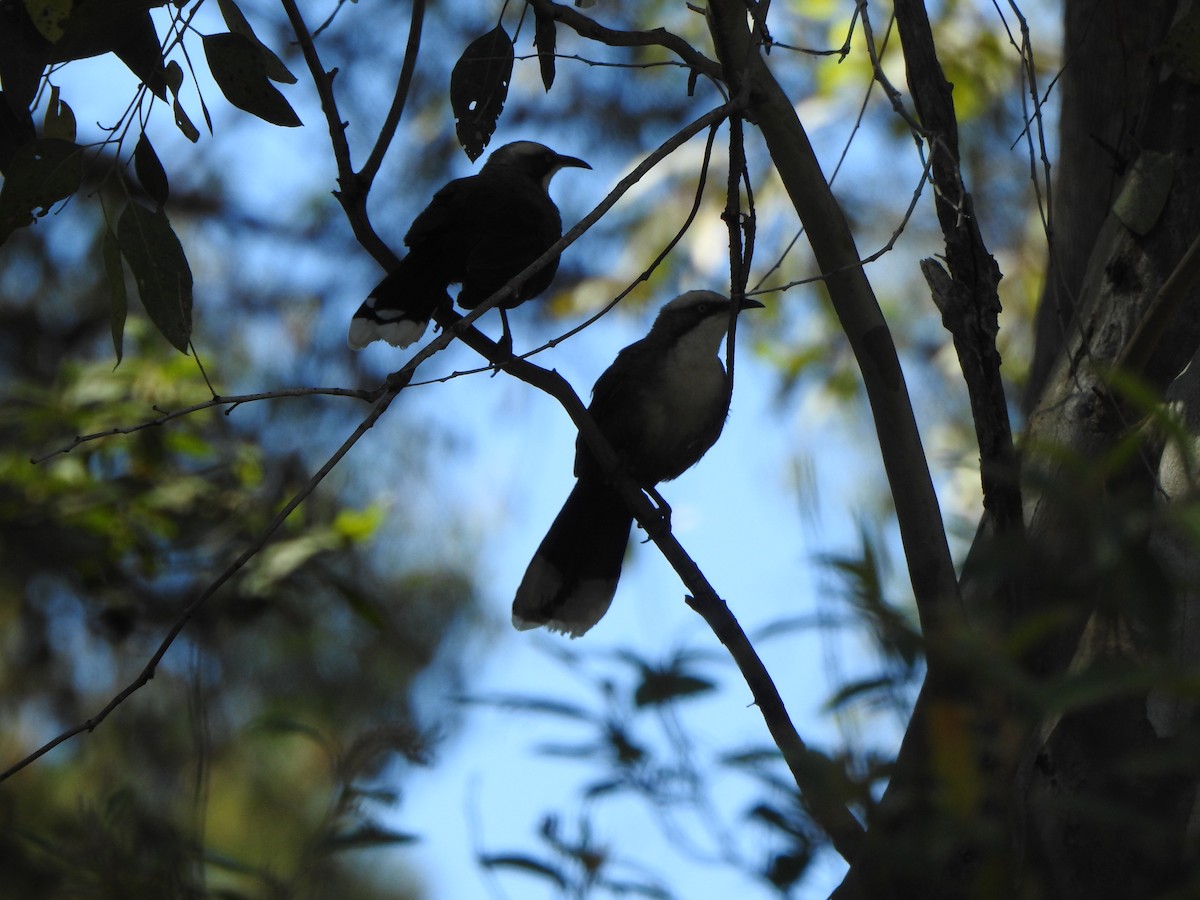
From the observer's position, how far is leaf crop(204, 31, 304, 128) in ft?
9.04

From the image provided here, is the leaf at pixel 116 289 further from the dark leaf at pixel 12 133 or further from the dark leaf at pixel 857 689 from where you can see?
the dark leaf at pixel 857 689

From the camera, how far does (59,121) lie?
2.98m

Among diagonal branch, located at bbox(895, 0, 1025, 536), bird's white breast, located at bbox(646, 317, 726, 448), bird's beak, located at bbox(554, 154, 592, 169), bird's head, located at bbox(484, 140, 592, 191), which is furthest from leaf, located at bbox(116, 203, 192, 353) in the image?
bird's beak, located at bbox(554, 154, 592, 169)

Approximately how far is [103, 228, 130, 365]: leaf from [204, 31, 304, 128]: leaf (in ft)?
1.32

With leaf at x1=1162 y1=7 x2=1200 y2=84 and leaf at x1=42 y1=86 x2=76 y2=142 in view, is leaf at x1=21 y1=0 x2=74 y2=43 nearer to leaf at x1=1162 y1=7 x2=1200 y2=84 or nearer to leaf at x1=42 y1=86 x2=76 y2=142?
leaf at x1=42 y1=86 x2=76 y2=142

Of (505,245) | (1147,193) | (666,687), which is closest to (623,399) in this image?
(505,245)

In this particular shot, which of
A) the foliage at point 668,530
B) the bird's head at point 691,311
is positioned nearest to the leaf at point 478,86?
the foliage at point 668,530

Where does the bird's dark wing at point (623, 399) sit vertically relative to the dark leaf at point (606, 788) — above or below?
above

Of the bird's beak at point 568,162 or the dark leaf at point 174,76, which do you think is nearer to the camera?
the dark leaf at point 174,76

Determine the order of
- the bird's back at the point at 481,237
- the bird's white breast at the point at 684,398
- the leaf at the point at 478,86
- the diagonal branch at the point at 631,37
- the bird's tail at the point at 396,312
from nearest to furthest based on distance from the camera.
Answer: the diagonal branch at the point at 631,37 → the leaf at the point at 478,86 → the bird's tail at the point at 396,312 → the bird's back at the point at 481,237 → the bird's white breast at the point at 684,398

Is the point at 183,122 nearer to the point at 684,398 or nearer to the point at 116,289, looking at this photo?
the point at 116,289

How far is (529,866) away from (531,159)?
3.74m

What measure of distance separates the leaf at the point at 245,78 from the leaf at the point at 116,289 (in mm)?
402

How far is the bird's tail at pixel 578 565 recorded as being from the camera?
423cm
